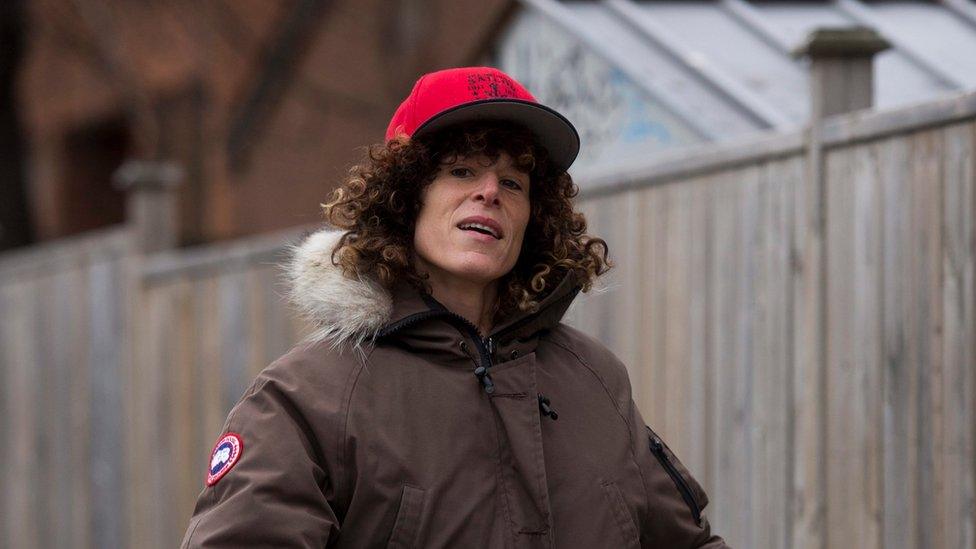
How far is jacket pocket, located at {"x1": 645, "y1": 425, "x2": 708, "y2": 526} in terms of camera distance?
2990 mm

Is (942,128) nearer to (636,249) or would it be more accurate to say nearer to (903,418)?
(903,418)

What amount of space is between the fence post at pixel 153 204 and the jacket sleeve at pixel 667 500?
18.1ft

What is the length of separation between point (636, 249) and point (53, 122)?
11706 millimetres

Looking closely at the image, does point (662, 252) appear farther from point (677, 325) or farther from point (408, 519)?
point (408, 519)

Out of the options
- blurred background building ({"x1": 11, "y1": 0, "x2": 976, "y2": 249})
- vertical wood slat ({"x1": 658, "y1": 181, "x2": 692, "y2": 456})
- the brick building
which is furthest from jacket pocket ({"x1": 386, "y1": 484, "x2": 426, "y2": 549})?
the brick building

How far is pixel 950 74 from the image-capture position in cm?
609

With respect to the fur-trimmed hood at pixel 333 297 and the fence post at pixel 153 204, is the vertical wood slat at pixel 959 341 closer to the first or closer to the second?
the fur-trimmed hood at pixel 333 297

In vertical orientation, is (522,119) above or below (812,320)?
above

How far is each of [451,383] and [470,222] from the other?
0.31m

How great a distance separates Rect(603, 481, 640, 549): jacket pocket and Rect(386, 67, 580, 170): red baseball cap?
67 centimetres

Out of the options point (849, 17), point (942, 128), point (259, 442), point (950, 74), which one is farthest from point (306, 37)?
point (259, 442)

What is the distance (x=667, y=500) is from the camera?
293cm

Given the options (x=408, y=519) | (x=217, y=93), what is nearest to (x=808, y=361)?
(x=408, y=519)

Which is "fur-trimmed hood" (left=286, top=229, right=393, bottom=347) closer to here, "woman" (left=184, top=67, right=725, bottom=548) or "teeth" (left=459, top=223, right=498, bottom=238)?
"woman" (left=184, top=67, right=725, bottom=548)
